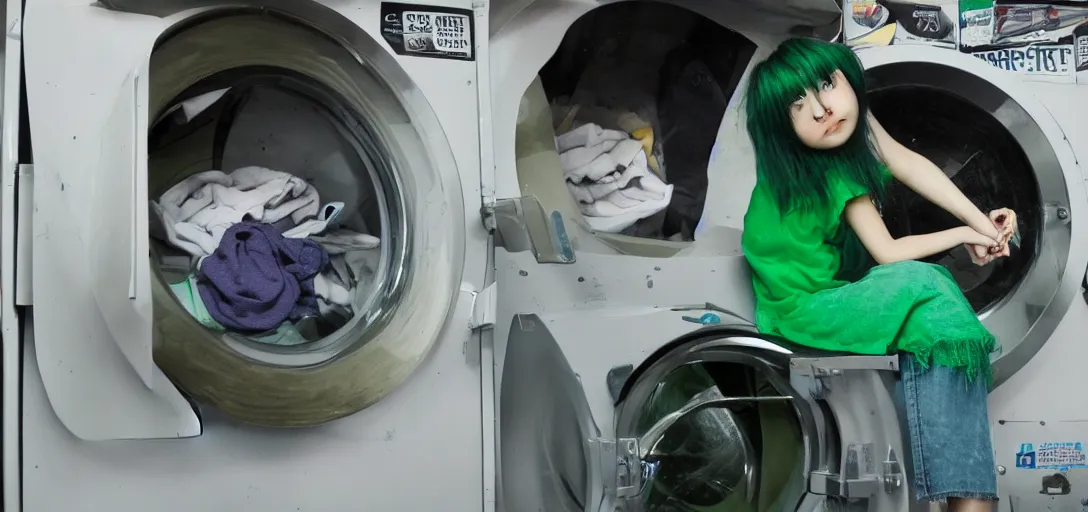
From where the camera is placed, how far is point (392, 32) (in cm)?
144

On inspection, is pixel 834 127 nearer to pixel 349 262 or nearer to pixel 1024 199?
pixel 1024 199

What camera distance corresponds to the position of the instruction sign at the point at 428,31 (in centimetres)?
144

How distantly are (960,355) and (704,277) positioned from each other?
1.41ft

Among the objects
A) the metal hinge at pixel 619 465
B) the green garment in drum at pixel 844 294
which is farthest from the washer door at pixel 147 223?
the green garment in drum at pixel 844 294

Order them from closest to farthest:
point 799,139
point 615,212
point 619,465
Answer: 1. point 619,465
2. point 799,139
3. point 615,212

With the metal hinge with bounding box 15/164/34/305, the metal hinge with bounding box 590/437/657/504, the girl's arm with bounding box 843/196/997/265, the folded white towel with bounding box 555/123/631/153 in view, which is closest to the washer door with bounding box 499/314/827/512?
the metal hinge with bounding box 590/437/657/504

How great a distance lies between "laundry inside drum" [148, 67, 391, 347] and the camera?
53.6 inches

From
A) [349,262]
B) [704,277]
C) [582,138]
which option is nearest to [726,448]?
[704,277]

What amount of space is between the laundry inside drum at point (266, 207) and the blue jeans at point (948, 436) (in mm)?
840

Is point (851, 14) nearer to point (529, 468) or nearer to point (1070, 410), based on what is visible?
point (1070, 410)

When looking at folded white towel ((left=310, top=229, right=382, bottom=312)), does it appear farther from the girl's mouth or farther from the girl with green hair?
the girl's mouth

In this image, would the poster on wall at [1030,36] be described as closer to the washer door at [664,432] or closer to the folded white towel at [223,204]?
the washer door at [664,432]

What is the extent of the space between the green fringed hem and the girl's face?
0.37m

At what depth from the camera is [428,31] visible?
57.7 inches
